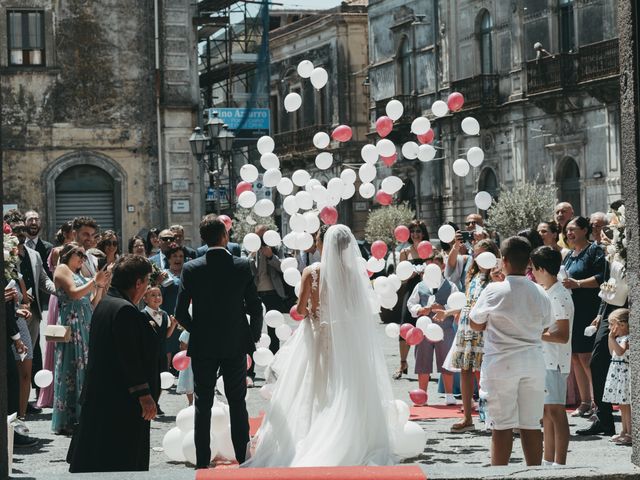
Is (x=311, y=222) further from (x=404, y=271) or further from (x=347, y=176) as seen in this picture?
(x=404, y=271)

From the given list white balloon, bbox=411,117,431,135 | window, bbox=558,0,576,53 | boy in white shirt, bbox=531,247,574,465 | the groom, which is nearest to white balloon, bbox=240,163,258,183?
white balloon, bbox=411,117,431,135

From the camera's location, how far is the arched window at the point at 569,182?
34.0 metres

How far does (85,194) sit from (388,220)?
595 inches

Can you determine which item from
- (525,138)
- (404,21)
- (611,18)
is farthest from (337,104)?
(611,18)

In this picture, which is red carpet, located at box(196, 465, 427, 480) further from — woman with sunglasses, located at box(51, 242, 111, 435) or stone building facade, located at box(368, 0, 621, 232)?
stone building facade, located at box(368, 0, 621, 232)

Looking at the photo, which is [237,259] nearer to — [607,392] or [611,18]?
[607,392]

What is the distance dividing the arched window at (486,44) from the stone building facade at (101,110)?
1229 cm

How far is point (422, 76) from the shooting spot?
4241 centimetres

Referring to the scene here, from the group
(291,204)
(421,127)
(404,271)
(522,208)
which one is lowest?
(404,271)

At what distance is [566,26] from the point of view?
112ft

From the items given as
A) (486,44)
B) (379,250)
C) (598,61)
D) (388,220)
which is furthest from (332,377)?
(388,220)

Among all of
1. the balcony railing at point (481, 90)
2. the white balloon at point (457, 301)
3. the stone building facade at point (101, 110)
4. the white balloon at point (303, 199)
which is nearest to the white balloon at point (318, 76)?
the white balloon at point (303, 199)

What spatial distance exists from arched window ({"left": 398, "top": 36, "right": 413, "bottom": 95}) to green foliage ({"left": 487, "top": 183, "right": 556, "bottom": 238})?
9.72 metres

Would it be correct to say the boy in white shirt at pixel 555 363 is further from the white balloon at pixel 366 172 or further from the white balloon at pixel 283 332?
the white balloon at pixel 366 172
